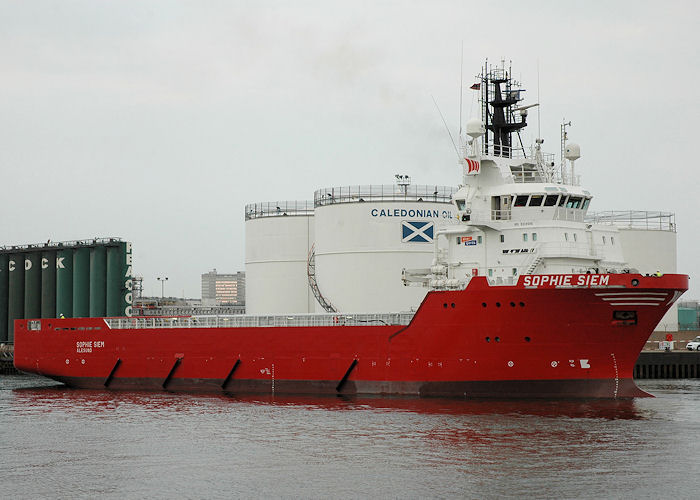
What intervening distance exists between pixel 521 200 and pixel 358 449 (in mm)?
11376

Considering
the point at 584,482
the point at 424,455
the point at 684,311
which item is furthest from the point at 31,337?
the point at 684,311

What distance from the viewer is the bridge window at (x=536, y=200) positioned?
28.0 m

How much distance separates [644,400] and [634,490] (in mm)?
11251

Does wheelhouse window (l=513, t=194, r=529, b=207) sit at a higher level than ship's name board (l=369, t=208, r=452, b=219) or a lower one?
lower

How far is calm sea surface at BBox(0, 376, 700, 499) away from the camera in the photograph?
16.6 metres

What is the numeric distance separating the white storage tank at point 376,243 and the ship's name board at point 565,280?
39.5 feet

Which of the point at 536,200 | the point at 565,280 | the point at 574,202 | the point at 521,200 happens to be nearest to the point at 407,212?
the point at 521,200

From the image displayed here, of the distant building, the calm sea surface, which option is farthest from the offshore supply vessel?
the distant building

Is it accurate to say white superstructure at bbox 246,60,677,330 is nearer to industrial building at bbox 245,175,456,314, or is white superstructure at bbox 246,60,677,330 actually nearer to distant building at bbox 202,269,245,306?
industrial building at bbox 245,175,456,314

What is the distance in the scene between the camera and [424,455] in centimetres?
1897

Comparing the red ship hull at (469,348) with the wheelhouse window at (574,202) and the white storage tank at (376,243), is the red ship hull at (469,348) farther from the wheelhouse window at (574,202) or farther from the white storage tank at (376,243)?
the white storage tank at (376,243)

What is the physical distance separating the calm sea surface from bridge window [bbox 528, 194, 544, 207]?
20.1 ft

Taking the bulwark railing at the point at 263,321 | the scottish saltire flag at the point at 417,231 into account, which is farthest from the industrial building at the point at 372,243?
the bulwark railing at the point at 263,321

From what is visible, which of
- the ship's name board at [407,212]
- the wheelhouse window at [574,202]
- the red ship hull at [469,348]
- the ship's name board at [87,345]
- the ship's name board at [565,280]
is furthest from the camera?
the ship's name board at [407,212]
